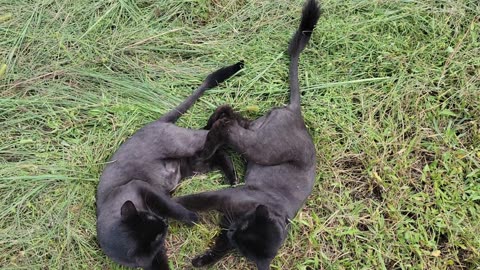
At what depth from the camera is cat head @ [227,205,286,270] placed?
3.24m

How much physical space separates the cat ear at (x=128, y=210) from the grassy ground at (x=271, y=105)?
657 millimetres

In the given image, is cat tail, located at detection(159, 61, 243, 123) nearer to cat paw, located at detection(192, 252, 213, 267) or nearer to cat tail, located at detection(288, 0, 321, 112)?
cat tail, located at detection(288, 0, 321, 112)

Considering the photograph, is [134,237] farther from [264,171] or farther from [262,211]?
[264,171]

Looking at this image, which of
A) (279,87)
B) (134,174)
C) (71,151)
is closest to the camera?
(134,174)

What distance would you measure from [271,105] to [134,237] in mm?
1526

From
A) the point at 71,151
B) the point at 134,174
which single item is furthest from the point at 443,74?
the point at 71,151

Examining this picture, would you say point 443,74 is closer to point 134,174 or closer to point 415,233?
point 415,233

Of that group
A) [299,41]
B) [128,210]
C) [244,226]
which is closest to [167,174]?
[128,210]

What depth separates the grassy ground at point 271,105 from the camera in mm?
3662

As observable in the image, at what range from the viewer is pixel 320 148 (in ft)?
12.7

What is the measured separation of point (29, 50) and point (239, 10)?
5.77 ft

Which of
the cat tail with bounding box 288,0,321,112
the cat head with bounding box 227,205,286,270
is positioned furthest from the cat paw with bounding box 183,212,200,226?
the cat tail with bounding box 288,0,321,112

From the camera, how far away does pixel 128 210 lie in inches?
122

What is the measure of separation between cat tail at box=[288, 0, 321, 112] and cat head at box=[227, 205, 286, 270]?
3.06 ft
